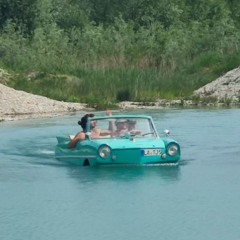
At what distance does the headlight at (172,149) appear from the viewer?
94.2 feet

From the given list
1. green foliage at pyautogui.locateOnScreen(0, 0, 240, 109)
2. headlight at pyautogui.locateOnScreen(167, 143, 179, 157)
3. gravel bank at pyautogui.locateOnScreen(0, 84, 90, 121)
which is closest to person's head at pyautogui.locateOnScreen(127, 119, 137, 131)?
headlight at pyautogui.locateOnScreen(167, 143, 179, 157)

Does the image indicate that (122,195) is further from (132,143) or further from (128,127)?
(128,127)

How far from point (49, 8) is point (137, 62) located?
→ 15.8 metres

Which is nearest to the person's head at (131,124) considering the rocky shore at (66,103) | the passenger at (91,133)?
the passenger at (91,133)

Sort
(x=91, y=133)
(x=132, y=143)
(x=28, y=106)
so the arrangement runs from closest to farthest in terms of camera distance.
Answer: (x=132, y=143) < (x=91, y=133) < (x=28, y=106)

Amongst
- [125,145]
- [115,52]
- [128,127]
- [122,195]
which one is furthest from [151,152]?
[115,52]

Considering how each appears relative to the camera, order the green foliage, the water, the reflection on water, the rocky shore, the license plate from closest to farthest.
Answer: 1. the water
2. the reflection on water
3. the license plate
4. the rocky shore
5. the green foliage

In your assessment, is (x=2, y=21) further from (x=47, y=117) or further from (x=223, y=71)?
(x=47, y=117)

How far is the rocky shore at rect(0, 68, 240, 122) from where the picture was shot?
49.1 meters

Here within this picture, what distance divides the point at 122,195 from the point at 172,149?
377 cm

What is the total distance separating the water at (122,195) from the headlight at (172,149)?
1.43ft

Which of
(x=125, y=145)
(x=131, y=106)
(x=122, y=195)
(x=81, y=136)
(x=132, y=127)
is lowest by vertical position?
(x=122, y=195)

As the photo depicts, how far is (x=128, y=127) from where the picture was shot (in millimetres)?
29562

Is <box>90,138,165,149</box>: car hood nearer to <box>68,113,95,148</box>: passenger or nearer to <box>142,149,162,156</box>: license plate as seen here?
<box>142,149,162,156</box>: license plate
